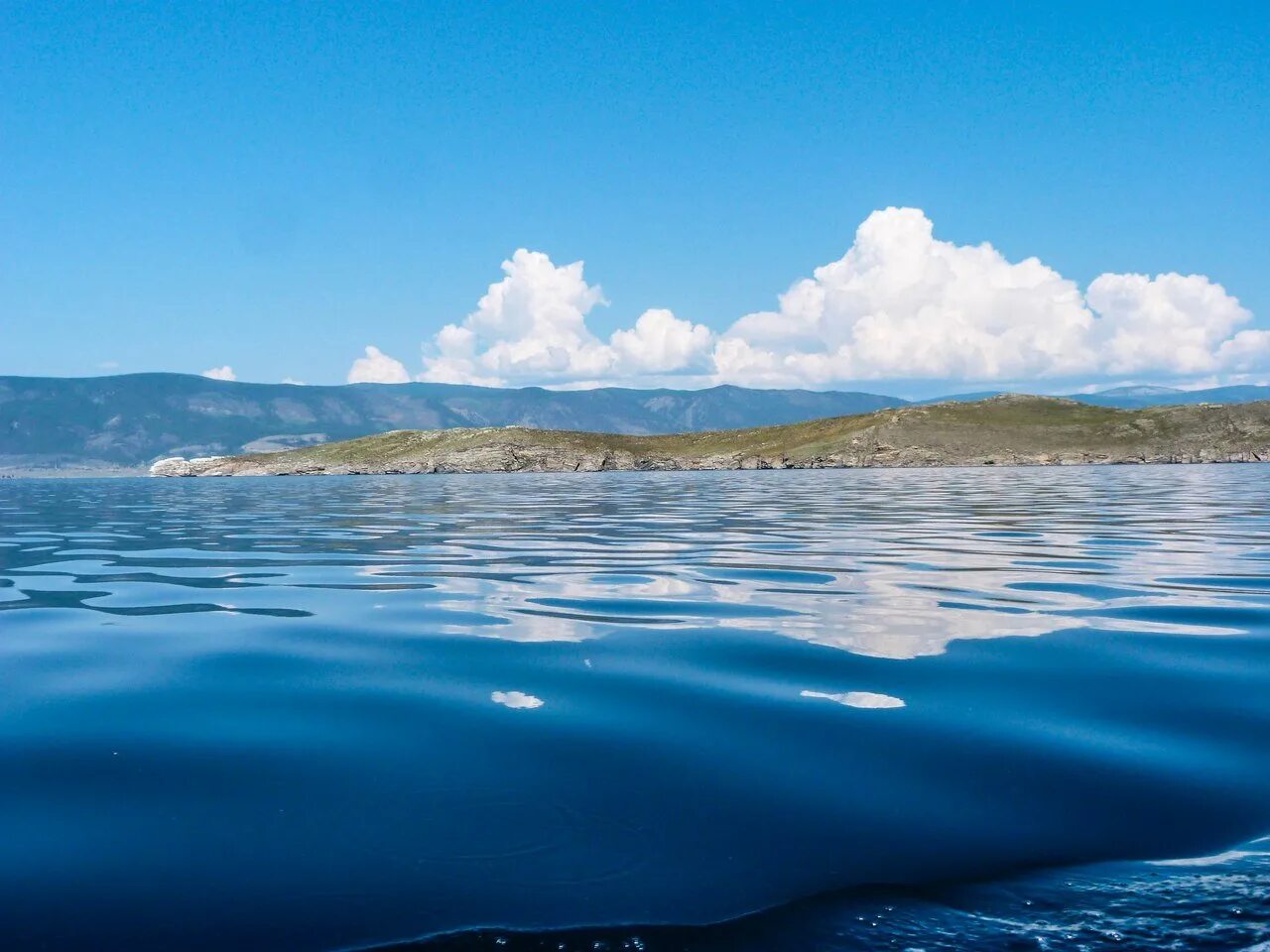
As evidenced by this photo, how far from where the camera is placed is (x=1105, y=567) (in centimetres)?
1744

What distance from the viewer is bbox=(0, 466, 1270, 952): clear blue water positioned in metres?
4.06

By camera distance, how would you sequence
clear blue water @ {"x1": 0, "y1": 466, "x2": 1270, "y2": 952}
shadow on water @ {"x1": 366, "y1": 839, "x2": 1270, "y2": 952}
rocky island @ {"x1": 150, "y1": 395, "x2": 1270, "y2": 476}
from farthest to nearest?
rocky island @ {"x1": 150, "y1": 395, "x2": 1270, "y2": 476}, clear blue water @ {"x1": 0, "y1": 466, "x2": 1270, "y2": 952}, shadow on water @ {"x1": 366, "y1": 839, "x2": 1270, "y2": 952}

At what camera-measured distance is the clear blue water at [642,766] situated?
4.06m

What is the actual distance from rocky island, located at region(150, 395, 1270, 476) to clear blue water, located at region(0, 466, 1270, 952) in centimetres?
14551

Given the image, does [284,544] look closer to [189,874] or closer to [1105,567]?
[1105,567]

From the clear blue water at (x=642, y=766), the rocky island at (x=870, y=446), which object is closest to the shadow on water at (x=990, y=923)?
the clear blue water at (x=642, y=766)

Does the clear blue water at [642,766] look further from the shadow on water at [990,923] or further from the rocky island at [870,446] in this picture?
the rocky island at [870,446]

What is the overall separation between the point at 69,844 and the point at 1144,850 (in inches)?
221

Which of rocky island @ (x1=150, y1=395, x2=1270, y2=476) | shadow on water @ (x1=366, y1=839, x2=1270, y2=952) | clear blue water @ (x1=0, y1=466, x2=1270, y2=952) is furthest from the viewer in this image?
rocky island @ (x1=150, y1=395, x2=1270, y2=476)

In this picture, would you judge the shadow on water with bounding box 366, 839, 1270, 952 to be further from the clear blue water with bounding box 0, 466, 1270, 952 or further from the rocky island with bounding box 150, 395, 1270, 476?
the rocky island with bounding box 150, 395, 1270, 476

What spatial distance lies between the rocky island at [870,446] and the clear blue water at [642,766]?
14551cm

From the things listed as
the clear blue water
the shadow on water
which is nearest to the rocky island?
the clear blue water

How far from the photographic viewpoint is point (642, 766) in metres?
6.22

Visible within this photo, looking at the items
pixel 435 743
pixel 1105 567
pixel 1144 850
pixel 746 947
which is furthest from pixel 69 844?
pixel 1105 567
